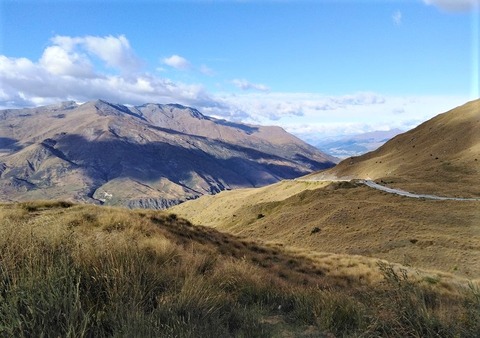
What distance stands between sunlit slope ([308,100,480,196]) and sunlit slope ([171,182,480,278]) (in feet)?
38.3

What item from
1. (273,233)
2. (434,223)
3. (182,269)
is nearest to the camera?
(182,269)

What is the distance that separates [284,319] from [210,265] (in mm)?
3512

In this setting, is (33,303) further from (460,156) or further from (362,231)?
(460,156)

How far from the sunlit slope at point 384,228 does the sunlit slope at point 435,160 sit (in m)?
11.7

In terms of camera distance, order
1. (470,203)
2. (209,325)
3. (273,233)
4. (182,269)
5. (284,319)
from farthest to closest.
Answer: (273,233) < (470,203) < (182,269) < (284,319) < (209,325)

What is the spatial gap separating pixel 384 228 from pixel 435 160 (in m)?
49.2

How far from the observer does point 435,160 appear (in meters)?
81.2

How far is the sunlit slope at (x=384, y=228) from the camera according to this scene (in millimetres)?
32719

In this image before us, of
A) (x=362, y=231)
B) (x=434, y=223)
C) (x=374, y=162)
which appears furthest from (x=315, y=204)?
(x=374, y=162)

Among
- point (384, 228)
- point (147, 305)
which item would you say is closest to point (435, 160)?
point (384, 228)

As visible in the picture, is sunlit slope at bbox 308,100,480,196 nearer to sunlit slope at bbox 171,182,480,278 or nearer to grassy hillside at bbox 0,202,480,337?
sunlit slope at bbox 171,182,480,278

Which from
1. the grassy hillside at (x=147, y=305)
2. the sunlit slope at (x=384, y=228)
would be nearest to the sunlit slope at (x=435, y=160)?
the sunlit slope at (x=384, y=228)

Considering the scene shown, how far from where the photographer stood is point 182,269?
27.5 ft

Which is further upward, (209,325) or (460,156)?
(460,156)
